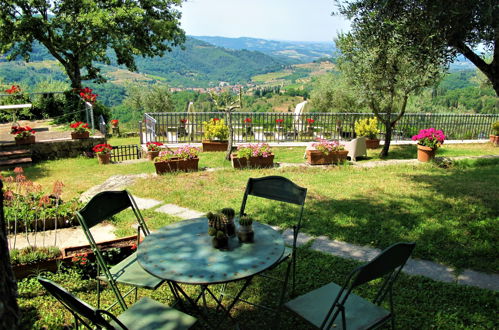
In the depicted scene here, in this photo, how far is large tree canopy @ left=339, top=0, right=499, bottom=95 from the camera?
13.1ft

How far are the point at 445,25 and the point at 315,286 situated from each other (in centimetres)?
350

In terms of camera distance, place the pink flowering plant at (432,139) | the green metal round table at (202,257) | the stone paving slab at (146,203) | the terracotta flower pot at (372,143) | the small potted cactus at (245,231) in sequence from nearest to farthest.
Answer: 1. the green metal round table at (202,257)
2. the small potted cactus at (245,231)
3. the stone paving slab at (146,203)
4. the pink flowering plant at (432,139)
5. the terracotta flower pot at (372,143)

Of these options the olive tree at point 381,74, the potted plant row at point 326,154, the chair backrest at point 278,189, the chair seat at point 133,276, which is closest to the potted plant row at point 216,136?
the potted plant row at point 326,154

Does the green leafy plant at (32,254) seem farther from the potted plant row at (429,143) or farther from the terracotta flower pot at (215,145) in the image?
the potted plant row at (429,143)

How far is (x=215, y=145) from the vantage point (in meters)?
11.5

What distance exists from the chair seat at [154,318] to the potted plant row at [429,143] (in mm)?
8890

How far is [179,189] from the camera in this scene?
676 centimetres

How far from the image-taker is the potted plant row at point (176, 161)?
313 inches

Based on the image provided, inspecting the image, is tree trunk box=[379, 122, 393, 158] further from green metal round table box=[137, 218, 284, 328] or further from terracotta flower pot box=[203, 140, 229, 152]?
green metal round table box=[137, 218, 284, 328]

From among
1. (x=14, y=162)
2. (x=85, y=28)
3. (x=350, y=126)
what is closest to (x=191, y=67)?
(x=85, y=28)

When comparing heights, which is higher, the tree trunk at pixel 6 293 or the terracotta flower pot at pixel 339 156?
the tree trunk at pixel 6 293

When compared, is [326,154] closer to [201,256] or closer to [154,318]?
[201,256]

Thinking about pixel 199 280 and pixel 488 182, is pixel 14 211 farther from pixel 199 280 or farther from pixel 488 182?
pixel 488 182

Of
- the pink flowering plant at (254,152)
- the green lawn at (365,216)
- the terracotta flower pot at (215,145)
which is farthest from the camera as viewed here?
the terracotta flower pot at (215,145)
